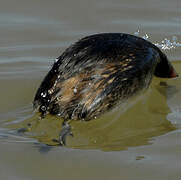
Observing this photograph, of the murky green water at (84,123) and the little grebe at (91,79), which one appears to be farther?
the little grebe at (91,79)

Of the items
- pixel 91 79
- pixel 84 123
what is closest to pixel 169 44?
pixel 91 79

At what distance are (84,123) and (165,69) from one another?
179 cm

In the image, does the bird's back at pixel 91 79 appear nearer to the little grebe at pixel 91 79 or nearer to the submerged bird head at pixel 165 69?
the little grebe at pixel 91 79

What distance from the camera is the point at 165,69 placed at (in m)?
6.53

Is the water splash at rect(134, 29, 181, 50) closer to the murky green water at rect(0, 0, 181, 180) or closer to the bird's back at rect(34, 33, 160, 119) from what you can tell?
the murky green water at rect(0, 0, 181, 180)

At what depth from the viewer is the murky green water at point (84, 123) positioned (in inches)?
173

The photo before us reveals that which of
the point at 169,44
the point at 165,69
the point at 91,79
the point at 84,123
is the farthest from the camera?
the point at 169,44

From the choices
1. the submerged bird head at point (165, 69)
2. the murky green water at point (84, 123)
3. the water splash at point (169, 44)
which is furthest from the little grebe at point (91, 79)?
the water splash at point (169, 44)

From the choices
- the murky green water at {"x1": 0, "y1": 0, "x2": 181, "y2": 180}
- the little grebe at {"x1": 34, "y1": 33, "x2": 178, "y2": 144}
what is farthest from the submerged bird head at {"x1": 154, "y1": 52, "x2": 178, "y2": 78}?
the little grebe at {"x1": 34, "y1": 33, "x2": 178, "y2": 144}

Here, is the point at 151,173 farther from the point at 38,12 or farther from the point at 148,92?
the point at 38,12

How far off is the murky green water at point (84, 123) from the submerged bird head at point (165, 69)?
0.11m

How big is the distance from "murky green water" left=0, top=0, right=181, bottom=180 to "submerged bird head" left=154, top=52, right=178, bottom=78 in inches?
4.5

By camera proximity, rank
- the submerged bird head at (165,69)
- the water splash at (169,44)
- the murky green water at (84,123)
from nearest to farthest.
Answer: the murky green water at (84,123)
the submerged bird head at (165,69)
the water splash at (169,44)

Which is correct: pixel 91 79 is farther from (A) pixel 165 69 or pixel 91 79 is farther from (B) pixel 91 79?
(A) pixel 165 69
